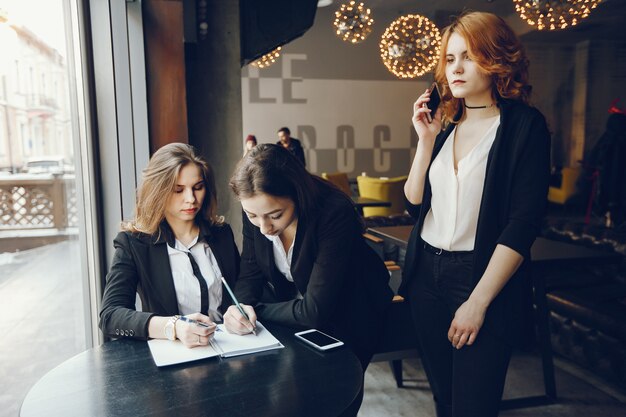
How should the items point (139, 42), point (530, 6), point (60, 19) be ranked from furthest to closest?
point (530, 6), point (139, 42), point (60, 19)

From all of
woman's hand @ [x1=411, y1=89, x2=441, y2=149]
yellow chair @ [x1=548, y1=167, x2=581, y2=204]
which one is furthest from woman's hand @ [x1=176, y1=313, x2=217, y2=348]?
yellow chair @ [x1=548, y1=167, x2=581, y2=204]

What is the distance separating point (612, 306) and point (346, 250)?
1995 millimetres

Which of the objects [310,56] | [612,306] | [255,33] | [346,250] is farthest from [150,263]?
[310,56]

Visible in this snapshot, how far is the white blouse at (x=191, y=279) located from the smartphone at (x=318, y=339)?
0.40 m

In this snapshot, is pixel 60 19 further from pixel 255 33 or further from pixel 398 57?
pixel 398 57

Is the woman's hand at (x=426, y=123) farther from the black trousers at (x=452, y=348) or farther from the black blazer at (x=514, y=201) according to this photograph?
the black trousers at (x=452, y=348)

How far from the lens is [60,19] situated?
200cm

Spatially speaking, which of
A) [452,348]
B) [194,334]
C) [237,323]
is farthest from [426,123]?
[194,334]

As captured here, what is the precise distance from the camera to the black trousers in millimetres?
1409

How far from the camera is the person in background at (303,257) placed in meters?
1.53

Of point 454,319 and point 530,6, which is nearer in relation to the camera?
point 454,319

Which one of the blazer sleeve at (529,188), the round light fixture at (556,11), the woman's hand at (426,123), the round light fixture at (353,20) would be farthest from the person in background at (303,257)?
the round light fixture at (353,20)

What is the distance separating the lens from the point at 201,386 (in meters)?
1.14

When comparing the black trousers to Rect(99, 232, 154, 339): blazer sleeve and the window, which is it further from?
the window
